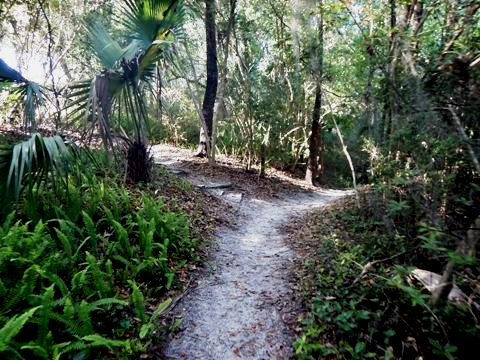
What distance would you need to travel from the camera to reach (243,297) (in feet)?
15.0

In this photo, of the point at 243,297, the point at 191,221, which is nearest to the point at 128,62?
the point at 191,221

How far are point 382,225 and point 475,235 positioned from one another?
333 cm

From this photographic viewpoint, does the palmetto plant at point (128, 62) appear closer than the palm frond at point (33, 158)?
No

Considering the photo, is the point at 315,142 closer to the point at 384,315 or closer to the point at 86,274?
the point at 384,315

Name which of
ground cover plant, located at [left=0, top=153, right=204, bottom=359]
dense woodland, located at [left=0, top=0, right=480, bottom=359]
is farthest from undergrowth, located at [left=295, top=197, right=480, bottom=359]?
ground cover plant, located at [left=0, top=153, right=204, bottom=359]

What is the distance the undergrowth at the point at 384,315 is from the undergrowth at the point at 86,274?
1811 millimetres

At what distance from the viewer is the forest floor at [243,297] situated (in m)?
3.62

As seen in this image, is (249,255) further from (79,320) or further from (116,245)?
(79,320)

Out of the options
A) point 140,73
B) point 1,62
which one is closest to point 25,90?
point 1,62

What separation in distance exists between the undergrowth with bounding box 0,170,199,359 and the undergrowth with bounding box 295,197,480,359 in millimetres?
1811

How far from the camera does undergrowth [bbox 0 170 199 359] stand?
3016 millimetres

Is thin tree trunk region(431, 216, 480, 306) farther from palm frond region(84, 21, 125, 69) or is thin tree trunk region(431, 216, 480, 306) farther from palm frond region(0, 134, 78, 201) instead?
palm frond region(84, 21, 125, 69)

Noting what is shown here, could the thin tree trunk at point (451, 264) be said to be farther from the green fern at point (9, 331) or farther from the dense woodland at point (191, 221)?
the green fern at point (9, 331)

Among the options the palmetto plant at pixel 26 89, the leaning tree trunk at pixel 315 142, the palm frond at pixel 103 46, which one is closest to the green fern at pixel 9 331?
the palmetto plant at pixel 26 89
